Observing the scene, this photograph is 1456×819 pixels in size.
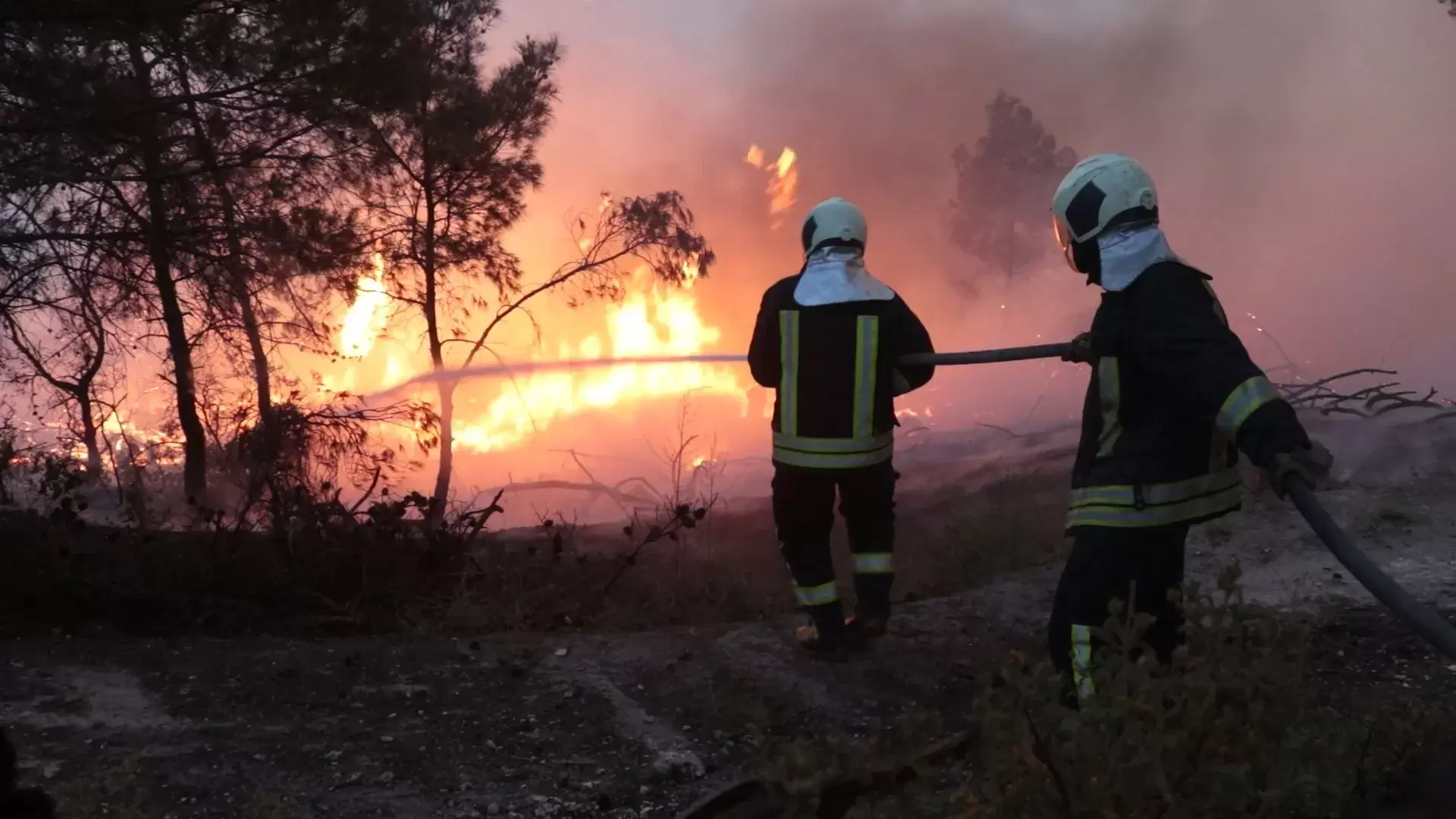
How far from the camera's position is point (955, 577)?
6.83m

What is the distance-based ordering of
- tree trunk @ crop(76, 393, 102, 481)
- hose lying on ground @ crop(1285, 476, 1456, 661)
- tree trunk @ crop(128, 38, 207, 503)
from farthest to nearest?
tree trunk @ crop(76, 393, 102, 481) → tree trunk @ crop(128, 38, 207, 503) → hose lying on ground @ crop(1285, 476, 1456, 661)

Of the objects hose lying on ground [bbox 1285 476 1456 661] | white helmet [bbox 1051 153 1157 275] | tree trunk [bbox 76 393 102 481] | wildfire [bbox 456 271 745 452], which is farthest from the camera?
wildfire [bbox 456 271 745 452]

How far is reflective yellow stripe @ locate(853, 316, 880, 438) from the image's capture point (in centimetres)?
411

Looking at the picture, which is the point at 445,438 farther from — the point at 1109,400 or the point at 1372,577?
the point at 1372,577

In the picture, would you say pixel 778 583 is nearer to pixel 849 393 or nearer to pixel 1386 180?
pixel 849 393

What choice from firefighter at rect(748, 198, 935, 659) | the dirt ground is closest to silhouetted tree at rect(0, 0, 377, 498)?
the dirt ground

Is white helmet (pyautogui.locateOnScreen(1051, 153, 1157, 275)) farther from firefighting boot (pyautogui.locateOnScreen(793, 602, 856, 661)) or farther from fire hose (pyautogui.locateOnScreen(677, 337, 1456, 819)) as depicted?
firefighting boot (pyautogui.locateOnScreen(793, 602, 856, 661))

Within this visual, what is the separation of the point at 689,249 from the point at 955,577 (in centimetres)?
610

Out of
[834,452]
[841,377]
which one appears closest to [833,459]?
[834,452]

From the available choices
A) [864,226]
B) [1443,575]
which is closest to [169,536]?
[864,226]

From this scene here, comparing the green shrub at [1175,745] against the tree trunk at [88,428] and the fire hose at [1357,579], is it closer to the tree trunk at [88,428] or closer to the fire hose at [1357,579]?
the fire hose at [1357,579]

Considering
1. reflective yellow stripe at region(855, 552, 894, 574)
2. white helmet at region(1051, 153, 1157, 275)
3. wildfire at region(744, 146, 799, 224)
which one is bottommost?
reflective yellow stripe at region(855, 552, 894, 574)

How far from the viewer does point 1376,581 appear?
7.41ft

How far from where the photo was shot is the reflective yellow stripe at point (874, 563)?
4.28 meters
